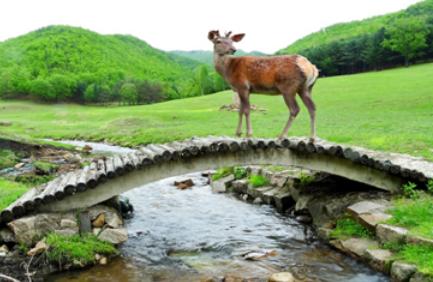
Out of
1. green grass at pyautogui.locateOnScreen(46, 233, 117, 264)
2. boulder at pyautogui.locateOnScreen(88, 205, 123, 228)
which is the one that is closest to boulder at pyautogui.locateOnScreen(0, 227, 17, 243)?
green grass at pyautogui.locateOnScreen(46, 233, 117, 264)

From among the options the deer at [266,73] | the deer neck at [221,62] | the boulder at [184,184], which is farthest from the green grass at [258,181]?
the deer neck at [221,62]

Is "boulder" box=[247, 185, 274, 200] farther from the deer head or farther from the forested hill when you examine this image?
the forested hill

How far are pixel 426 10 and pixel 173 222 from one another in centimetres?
14766

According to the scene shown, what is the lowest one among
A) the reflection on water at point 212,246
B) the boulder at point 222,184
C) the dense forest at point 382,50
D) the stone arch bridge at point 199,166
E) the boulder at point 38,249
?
the reflection on water at point 212,246

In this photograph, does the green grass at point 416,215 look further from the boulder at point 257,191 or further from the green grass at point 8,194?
the green grass at point 8,194

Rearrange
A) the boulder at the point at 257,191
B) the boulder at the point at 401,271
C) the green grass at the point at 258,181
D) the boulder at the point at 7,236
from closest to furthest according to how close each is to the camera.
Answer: the boulder at the point at 401,271 → the boulder at the point at 7,236 → the boulder at the point at 257,191 → the green grass at the point at 258,181

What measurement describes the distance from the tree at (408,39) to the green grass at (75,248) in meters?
86.2

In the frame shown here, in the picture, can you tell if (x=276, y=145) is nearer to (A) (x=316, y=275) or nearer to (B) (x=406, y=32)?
(A) (x=316, y=275)

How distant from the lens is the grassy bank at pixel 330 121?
80.2 ft

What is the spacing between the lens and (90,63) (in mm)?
163250

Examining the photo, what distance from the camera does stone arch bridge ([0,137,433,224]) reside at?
496 inches

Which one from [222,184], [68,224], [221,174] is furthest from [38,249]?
[221,174]

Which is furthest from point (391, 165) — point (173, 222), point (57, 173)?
point (57, 173)

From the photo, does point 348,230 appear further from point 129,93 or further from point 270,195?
point 129,93
